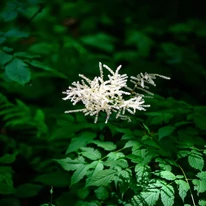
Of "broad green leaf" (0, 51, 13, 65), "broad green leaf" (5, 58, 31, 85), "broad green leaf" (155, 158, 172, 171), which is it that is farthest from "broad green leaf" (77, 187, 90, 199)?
"broad green leaf" (0, 51, 13, 65)

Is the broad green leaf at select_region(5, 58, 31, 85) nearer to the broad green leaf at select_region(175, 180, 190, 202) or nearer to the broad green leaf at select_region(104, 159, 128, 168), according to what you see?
the broad green leaf at select_region(104, 159, 128, 168)

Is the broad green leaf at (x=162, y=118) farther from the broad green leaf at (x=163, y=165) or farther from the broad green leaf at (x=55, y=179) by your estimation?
the broad green leaf at (x=55, y=179)

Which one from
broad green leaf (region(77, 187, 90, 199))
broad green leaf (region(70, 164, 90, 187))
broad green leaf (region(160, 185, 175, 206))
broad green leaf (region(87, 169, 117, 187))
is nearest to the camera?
broad green leaf (region(160, 185, 175, 206))

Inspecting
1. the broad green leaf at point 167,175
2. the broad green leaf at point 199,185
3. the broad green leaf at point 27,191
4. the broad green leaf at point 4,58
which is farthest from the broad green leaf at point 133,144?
the broad green leaf at point 4,58

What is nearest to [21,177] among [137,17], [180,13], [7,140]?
[7,140]

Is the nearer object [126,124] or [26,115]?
[126,124]

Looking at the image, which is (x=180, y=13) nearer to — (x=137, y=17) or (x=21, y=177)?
(x=137, y=17)

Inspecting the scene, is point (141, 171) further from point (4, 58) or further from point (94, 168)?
point (4, 58)
